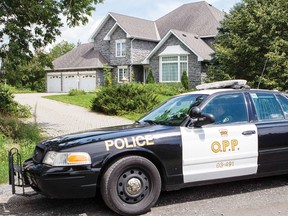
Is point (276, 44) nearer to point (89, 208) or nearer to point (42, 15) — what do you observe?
point (42, 15)

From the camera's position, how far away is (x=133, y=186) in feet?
15.0

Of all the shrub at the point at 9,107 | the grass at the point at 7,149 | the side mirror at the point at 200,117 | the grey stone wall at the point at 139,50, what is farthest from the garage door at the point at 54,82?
the side mirror at the point at 200,117

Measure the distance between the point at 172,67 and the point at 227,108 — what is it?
26261mm

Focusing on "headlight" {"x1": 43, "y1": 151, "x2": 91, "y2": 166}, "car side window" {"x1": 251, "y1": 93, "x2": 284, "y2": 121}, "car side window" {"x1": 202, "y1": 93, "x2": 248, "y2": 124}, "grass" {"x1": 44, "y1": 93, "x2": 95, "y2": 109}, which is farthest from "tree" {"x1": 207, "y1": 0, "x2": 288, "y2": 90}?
"headlight" {"x1": 43, "y1": 151, "x2": 91, "y2": 166}

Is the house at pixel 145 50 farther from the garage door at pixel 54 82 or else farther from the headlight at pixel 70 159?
the headlight at pixel 70 159

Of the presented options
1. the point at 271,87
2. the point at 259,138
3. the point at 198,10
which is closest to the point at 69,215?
the point at 259,138

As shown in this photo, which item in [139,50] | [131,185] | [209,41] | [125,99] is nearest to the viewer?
[131,185]

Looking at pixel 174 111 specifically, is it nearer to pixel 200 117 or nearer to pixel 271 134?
pixel 200 117

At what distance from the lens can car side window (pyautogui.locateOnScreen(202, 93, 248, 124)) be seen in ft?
17.3

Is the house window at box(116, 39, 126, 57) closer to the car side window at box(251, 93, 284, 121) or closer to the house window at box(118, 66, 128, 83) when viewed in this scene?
the house window at box(118, 66, 128, 83)

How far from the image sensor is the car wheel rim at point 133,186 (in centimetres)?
452

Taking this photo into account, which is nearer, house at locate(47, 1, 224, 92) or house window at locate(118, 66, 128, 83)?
house at locate(47, 1, 224, 92)

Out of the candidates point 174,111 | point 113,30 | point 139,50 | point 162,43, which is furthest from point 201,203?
point 113,30

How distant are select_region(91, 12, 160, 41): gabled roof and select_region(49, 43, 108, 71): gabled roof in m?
1.96
